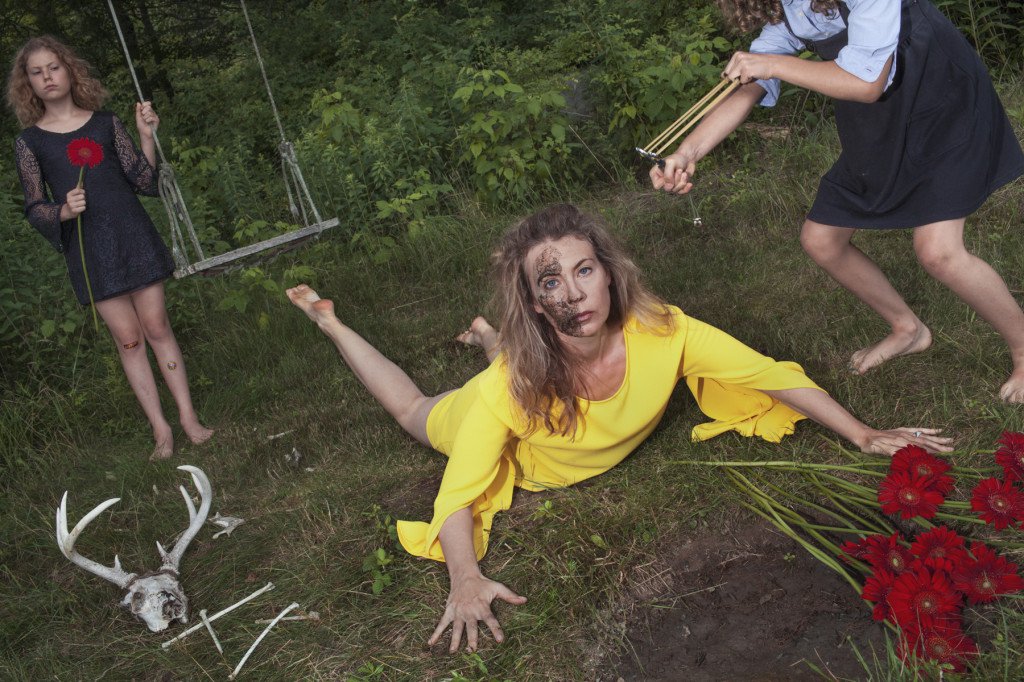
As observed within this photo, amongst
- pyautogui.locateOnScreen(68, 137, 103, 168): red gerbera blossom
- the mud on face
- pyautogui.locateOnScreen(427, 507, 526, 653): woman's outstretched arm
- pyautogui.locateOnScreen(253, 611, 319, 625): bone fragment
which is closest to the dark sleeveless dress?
the mud on face

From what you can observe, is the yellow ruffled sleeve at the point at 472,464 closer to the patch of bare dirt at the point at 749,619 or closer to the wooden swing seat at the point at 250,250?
the patch of bare dirt at the point at 749,619

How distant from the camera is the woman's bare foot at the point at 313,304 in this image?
4520 mm

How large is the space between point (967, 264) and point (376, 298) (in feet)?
11.1

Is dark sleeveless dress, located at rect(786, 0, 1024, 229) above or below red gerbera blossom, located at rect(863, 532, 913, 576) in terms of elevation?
above

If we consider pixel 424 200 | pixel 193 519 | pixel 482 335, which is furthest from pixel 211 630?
pixel 424 200

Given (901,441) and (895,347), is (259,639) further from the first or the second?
(895,347)

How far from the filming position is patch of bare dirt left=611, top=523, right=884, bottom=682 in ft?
8.53

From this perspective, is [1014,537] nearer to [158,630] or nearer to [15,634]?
[158,630]

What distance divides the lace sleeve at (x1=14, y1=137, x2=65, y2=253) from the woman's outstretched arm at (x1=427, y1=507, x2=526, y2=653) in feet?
8.06

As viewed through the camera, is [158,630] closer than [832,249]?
Yes

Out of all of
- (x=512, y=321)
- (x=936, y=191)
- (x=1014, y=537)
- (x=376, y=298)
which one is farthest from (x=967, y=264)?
(x=376, y=298)

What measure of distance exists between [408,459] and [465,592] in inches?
45.4

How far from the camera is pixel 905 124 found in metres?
3.12

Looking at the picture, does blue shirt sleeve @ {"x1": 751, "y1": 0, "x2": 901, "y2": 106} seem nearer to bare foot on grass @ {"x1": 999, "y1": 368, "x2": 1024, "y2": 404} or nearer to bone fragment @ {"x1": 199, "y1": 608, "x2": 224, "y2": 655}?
bare foot on grass @ {"x1": 999, "y1": 368, "x2": 1024, "y2": 404}
